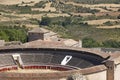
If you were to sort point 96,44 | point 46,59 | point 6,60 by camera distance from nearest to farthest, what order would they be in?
1. point 6,60
2. point 46,59
3. point 96,44

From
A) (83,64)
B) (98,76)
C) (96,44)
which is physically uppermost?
(98,76)

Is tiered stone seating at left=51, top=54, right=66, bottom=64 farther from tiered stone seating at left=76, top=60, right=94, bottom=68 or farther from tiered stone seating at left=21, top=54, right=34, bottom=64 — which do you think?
tiered stone seating at left=76, top=60, right=94, bottom=68

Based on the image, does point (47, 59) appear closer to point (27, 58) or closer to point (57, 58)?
point (57, 58)

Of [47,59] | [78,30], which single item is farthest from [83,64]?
[78,30]

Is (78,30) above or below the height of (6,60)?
below

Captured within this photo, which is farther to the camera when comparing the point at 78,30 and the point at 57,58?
the point at 78,30

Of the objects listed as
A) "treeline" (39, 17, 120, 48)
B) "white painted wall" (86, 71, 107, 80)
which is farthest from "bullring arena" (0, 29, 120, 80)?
"treeline" (39, 17, 120, 48)

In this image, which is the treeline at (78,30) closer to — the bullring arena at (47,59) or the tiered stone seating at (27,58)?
the bullring arena at (47,59)

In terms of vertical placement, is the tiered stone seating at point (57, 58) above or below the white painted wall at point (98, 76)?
below

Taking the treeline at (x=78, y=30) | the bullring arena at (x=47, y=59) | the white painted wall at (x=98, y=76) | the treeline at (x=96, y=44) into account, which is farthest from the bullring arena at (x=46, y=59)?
the treeline at (x=78, y=30)

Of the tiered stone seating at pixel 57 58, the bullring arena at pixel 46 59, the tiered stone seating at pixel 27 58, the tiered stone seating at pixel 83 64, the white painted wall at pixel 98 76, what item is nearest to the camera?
the white painted wall at pixel 98 76

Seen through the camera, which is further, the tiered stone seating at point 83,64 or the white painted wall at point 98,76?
the tiered stone seating at point 83,64
